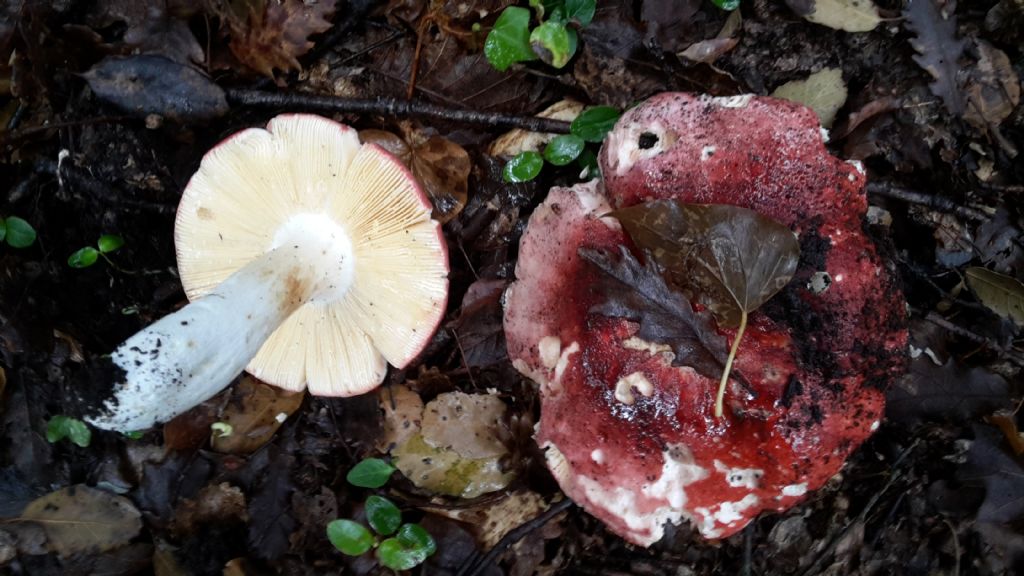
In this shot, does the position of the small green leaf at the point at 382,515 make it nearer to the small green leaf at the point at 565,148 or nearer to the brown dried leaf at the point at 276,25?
the small green leaf at the point at 565,148

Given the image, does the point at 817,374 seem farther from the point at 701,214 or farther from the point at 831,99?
the point at 831,99

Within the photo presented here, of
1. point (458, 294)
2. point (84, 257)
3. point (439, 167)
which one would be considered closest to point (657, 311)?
point (458, 294)

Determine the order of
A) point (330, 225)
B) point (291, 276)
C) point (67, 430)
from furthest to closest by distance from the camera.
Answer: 1. point (67, 430)
2. point (330, 225)
3. point (291, 276)

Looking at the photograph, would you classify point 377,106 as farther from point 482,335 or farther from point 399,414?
point 399,414

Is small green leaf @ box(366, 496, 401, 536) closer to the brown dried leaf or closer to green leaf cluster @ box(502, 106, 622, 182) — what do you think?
green leaf cluster @ box(502, 106, 622, 182)

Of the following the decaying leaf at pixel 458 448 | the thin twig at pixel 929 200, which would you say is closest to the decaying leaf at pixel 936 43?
the thin twig at pixel 929 200

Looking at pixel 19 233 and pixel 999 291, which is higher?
pixel 19 233
